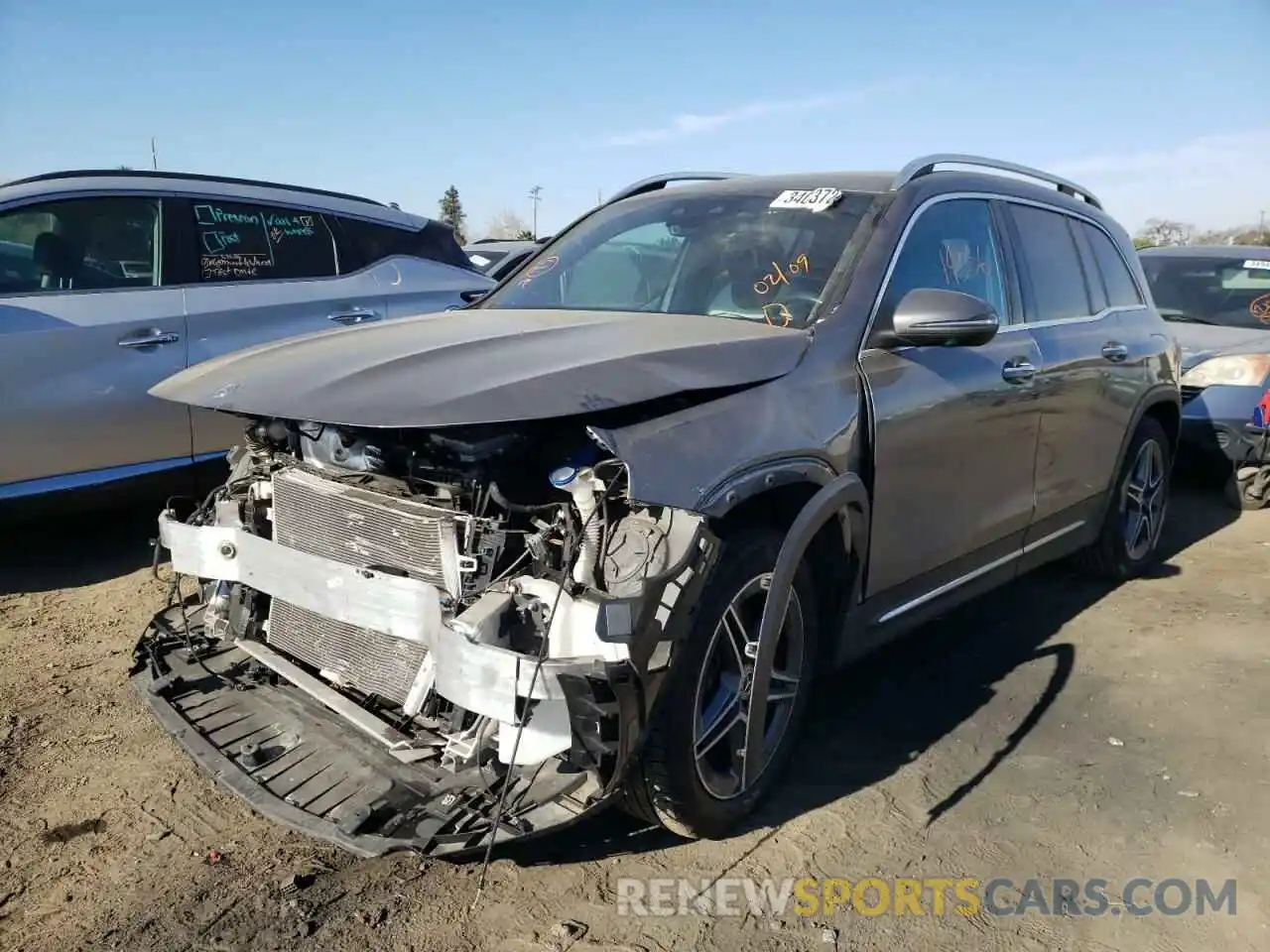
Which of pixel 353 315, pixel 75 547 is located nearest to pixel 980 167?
pixel 353 315

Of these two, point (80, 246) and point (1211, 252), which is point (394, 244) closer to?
point (80, 246)

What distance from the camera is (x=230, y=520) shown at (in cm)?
326

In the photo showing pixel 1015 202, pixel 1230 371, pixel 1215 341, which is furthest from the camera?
pixel 1215 341

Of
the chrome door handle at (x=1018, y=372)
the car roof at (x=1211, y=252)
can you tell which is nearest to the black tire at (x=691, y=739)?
the chrome door handle at (x=1018, y=372)

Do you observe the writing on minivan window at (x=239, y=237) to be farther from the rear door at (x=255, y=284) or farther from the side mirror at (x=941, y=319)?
the side mirror at (x=941, y=319)

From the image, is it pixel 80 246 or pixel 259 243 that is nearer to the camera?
pixel 80 246

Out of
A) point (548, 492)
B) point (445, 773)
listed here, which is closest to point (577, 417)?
point (548, 492)

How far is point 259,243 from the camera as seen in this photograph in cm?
577

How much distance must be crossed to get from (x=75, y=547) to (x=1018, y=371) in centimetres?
479

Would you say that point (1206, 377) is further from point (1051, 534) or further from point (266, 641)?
point (266, 641)

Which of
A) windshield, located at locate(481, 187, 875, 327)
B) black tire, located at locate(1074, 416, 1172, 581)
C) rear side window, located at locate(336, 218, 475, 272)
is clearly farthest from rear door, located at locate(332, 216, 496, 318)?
black tire, located at locate(1074, 416, 1172, 581)

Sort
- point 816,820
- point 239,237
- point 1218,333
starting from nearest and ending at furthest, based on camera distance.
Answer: point 816,820, point 239,237, point 1218,333

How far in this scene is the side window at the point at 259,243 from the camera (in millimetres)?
5531

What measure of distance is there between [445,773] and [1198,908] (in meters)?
2.06
